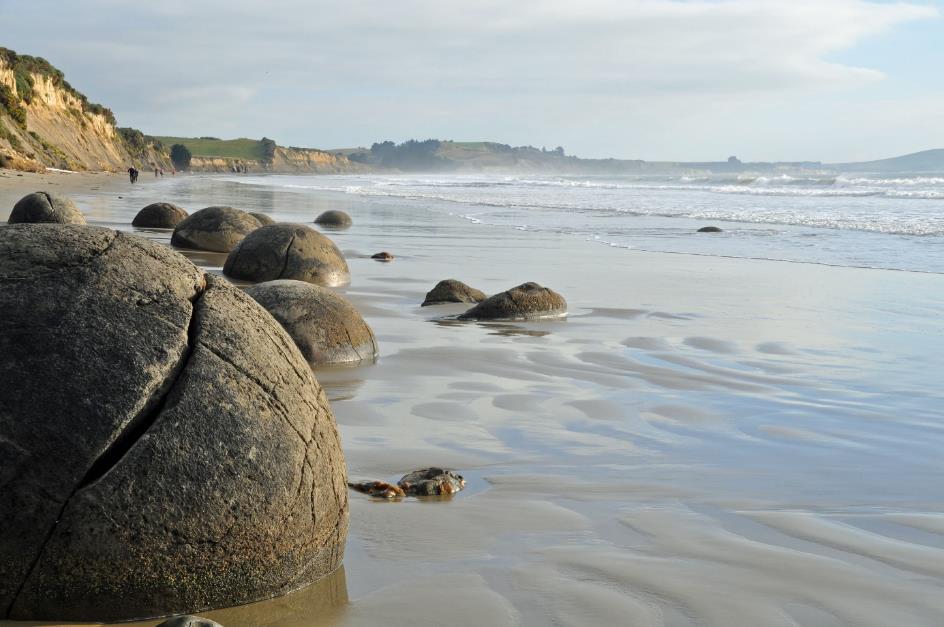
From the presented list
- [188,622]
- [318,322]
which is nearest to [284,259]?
[318,322]

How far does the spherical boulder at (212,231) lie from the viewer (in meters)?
16.3

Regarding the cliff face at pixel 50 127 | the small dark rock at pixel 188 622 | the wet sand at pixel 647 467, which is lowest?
the wet sand at pixel 647 467

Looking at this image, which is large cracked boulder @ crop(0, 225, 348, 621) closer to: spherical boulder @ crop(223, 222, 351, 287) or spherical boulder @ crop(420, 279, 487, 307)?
spherical boulder @ crop(420, 279, 487, 307)

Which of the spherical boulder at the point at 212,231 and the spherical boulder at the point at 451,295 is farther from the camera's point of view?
the spherical boulder at the point at 212,231

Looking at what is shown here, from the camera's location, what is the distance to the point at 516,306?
10195 millimetres

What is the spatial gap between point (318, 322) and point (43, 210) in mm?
10331

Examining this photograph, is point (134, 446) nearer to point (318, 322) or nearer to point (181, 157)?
point (318, 322)

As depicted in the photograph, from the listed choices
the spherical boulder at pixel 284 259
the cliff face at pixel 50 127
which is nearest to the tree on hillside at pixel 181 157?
the cliff face at pixel 50 127

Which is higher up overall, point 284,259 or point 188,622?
point 284,259

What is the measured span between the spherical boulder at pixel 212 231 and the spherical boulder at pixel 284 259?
13.3ft

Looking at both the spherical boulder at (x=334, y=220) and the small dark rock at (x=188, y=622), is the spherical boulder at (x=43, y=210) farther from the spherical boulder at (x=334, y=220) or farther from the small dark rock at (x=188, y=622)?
the small dark rock at (x=188, y=622)

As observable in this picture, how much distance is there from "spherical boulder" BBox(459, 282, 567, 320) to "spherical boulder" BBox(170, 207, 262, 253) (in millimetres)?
7054

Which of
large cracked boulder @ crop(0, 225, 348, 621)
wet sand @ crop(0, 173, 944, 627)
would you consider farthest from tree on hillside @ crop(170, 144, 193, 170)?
large cracked boulder @ crop(0, 225, 348, 621)

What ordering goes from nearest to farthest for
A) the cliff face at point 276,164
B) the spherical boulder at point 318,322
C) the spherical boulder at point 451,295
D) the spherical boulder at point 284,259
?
the spherical boulder at point 318,322 < the spherical boulder at point 451,295 < the spherical boulder at point 284,259 < the cliff face at point 276,164
